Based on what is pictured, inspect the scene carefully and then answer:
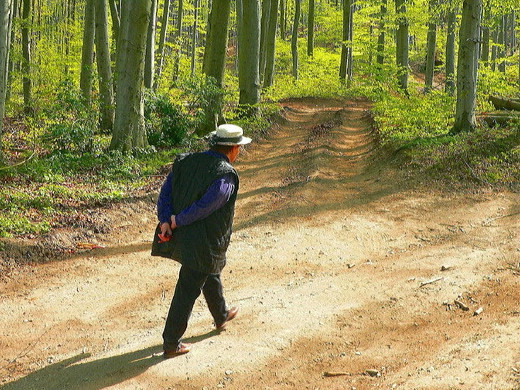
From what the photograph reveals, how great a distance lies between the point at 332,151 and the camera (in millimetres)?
13734

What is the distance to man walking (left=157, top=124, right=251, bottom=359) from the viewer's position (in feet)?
14.3

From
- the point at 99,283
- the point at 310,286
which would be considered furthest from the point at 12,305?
the point at 310,286

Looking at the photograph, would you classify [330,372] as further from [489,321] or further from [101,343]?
[101,343]

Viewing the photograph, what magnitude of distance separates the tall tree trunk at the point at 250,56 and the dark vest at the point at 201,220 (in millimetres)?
12339

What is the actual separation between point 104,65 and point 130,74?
381cm

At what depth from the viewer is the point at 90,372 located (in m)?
4.54

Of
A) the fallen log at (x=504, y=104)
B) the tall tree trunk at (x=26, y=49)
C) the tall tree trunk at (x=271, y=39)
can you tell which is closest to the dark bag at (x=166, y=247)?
the fallen log at (x=504, y=104)

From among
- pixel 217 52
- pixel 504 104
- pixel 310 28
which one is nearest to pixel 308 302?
pixel 217 52

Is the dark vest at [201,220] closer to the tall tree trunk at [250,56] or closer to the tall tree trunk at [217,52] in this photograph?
the tall tree trunk at [217,52]

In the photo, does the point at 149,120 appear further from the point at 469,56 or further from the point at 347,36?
the point at 347,36

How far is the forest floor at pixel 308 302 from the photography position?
429 cm

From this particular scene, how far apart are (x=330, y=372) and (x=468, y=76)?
9.56 meters

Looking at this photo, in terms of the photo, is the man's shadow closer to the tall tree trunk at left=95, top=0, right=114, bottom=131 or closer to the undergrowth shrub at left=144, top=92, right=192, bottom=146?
the undergrowth shrub at left=144, top=92, right=192, bottom=146

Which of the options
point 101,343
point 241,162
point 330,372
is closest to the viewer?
point 330,372
